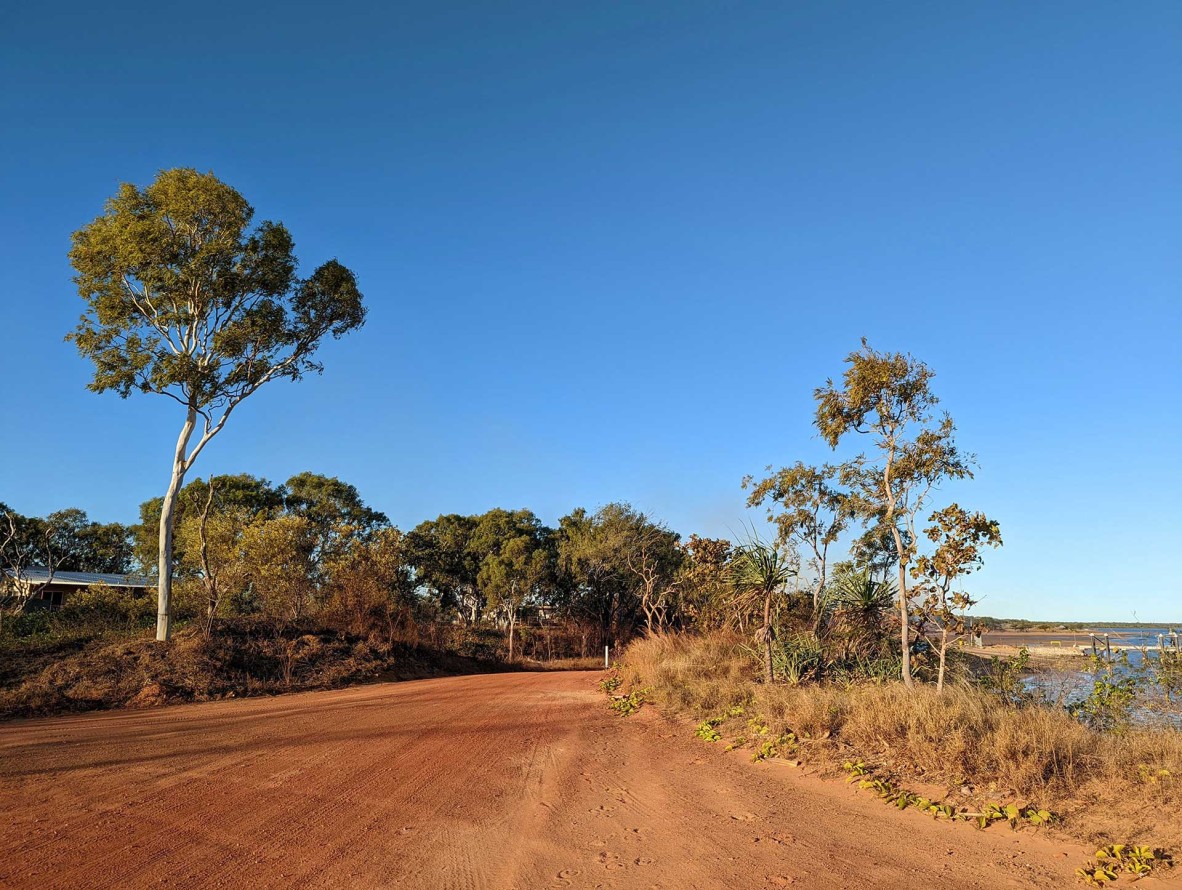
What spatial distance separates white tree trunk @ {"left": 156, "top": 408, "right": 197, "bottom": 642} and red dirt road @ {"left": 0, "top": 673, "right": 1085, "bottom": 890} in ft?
24.5

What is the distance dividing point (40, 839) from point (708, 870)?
5182 millimetres

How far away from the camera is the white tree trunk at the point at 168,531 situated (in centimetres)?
1739

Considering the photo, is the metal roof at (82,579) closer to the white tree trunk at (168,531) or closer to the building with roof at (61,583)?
the building with roof at (61,583)

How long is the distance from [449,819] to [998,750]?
5335 millimetres

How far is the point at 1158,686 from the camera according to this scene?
11422 millimetres

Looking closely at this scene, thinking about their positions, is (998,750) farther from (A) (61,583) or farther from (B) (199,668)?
(A) (61,583)

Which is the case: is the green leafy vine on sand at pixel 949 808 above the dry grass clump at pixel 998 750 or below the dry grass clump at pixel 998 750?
below

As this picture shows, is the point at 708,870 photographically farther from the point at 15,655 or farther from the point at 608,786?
the point at 15,655

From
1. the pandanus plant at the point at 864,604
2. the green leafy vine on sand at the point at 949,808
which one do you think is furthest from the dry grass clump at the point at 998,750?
the pandanus plant at the point at 864,604

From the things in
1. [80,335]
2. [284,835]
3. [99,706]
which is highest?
[80,335]

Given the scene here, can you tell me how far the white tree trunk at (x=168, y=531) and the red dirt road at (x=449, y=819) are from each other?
24.5ft

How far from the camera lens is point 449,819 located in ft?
21.1

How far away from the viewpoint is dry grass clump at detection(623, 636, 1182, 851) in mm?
5953

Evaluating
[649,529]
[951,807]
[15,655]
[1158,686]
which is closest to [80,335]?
[15,655]
